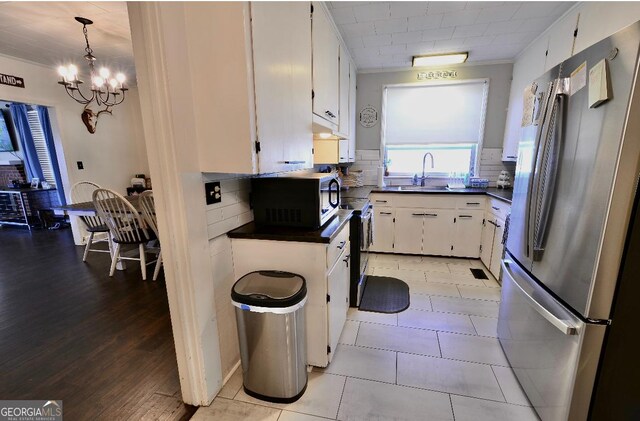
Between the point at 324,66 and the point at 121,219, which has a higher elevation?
the point at 324,66

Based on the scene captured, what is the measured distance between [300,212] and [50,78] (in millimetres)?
4690

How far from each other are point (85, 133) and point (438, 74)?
539cm

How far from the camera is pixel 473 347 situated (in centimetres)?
195

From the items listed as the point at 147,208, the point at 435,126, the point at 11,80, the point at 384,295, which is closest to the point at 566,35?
the point at 435,126

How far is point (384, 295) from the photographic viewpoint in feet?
8.76

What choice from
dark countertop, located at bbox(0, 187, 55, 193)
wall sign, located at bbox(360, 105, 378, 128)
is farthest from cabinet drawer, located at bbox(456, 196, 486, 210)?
dark countertop, located at bbox(0, 187, 55, 193)

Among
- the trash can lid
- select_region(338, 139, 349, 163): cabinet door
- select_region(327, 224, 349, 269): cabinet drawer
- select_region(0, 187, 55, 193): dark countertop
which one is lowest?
the trash can lid

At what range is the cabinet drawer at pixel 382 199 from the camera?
3521mm

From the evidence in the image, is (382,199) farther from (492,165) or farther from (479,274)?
(492,165)

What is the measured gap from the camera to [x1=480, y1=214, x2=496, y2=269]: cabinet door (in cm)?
311

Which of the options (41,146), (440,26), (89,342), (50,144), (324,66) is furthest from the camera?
(41,146)

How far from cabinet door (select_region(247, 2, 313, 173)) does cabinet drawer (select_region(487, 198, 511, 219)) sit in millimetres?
2013

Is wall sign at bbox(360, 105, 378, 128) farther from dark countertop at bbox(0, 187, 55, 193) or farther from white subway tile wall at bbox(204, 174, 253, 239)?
dark countertop at bbox(0, 187, 55, 193)

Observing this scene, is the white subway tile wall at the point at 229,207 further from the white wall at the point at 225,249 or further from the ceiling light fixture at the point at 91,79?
the ceiling light fixture at the point at 91,79
